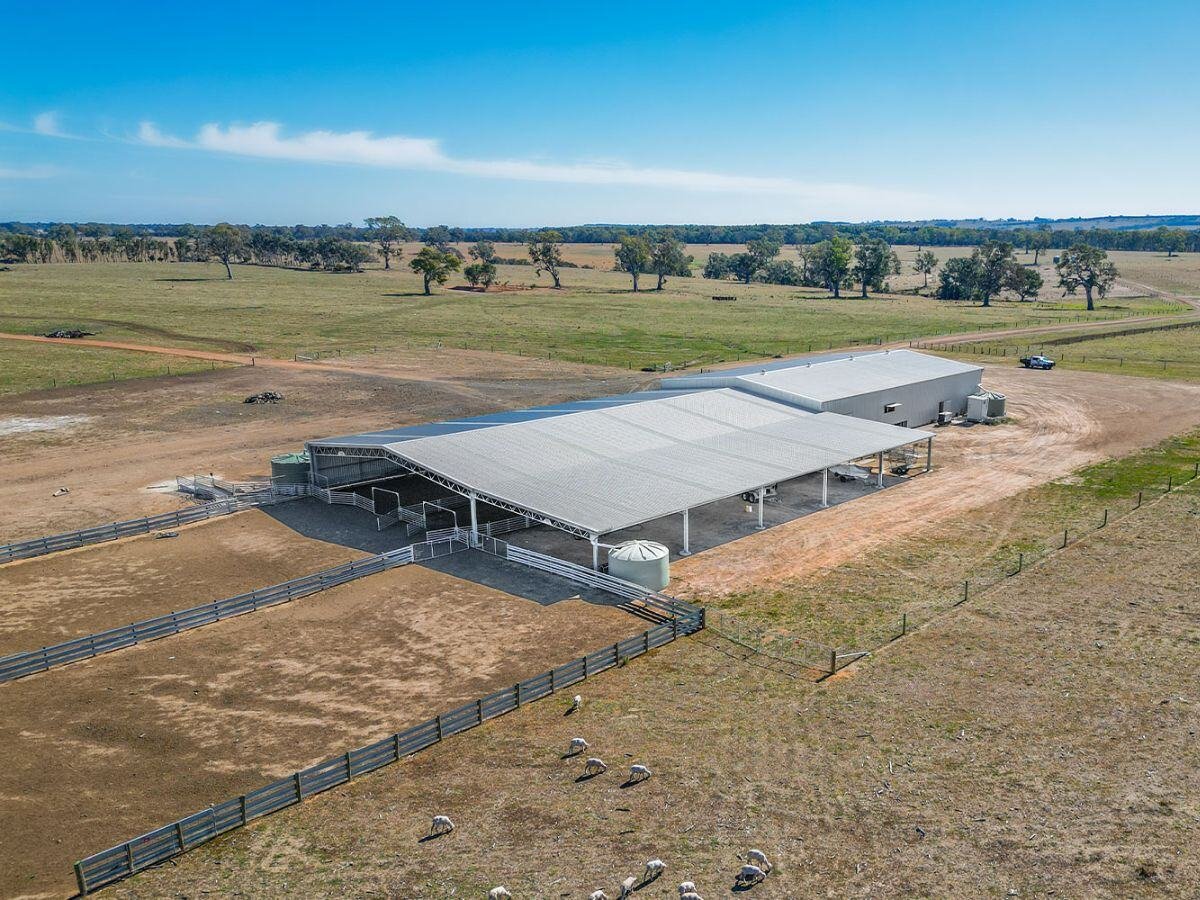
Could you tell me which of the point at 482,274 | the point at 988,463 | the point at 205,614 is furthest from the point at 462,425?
the point at 482,274

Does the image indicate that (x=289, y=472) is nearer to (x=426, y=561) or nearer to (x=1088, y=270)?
(x=426, y=561)

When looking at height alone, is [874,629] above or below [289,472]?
below

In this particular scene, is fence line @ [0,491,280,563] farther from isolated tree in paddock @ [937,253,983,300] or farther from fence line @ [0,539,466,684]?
isolated tree in paddock @ [937,253,983,300]

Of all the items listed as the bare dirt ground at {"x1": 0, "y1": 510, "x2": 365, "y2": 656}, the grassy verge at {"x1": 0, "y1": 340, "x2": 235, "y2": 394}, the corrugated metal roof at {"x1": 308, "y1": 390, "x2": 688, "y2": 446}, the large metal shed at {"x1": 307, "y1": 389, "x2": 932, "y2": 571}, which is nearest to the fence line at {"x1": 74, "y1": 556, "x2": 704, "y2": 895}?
the large metal shed at {"x1": 307, "y1": 389, "x2": 932, "y2": 571}

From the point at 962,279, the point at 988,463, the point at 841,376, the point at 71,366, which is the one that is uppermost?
the point at 962,279

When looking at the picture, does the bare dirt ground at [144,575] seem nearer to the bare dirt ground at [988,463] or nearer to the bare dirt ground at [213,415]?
the bare dirt ground at [213,415]

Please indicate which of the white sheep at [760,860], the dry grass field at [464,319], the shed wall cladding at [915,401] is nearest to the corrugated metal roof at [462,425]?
the shed wall cladding at [915,401]
